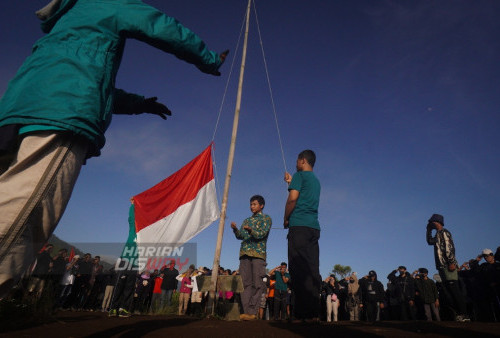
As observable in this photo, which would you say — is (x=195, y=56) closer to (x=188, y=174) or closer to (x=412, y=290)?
(x=188, y=174)

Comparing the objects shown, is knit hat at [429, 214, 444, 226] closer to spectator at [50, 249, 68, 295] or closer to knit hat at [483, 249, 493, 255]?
knit hat at [483, 249, 493, 255]

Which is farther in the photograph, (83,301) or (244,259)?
(83,301)

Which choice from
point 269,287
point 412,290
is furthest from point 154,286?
point 412,290

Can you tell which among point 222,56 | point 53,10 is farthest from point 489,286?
point 53,10

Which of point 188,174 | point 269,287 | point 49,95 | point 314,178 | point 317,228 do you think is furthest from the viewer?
point 269,287

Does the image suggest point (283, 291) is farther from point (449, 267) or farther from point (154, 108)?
point (154, 108)

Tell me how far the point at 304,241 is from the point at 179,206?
345 centimetres

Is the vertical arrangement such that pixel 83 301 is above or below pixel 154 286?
below

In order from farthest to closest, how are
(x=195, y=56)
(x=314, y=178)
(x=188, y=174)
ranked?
(x=188, y=174)
(x=314, y=178)
(x=195, y=56)

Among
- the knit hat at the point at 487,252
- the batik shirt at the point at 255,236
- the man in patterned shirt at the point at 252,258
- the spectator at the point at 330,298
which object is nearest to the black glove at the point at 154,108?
the man in patterned shirt at the point at 252,258

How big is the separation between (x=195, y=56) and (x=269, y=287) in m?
11.7

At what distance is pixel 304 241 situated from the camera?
337 cm

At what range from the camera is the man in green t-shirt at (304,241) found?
3.19 m

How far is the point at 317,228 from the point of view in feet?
11.6
